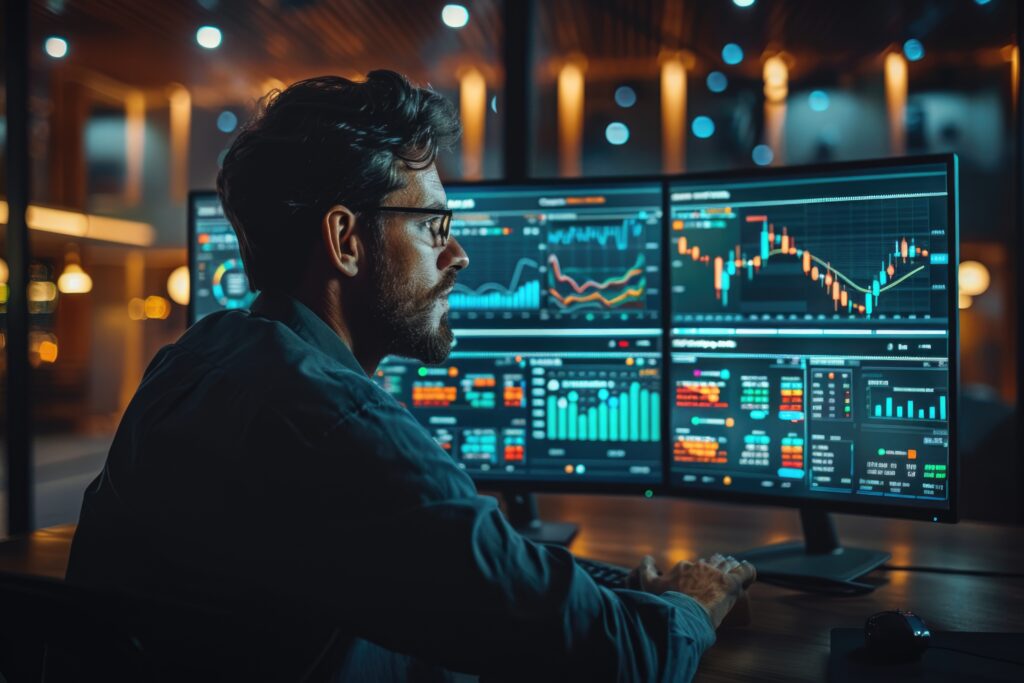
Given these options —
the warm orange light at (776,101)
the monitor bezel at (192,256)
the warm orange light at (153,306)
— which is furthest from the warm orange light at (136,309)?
the monitor bezel at (192,256)

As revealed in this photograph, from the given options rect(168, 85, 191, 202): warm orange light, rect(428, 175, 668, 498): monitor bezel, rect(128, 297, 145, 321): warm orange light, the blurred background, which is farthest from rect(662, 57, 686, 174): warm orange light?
rect(128, 297, 145, 321): warm orange light

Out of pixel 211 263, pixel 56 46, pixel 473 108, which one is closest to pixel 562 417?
pixel 211 263

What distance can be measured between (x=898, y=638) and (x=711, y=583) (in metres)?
0.22

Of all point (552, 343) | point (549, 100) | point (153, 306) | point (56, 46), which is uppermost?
point (549, 100)

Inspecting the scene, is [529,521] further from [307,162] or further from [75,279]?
[75,279]

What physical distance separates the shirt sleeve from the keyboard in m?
0.45

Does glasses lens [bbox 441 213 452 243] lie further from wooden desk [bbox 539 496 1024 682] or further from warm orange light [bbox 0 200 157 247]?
warm orange light [bbox 0 200 157 247]

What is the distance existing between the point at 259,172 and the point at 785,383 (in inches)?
33.8

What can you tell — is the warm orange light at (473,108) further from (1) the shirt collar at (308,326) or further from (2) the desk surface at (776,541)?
(1) the shirt collar at (308,326)

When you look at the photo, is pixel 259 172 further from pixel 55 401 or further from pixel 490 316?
pixel 55 401

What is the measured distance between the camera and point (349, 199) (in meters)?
0.92

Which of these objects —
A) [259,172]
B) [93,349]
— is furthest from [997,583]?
[93,349]

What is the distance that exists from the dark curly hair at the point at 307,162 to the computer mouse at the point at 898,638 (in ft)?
2.49

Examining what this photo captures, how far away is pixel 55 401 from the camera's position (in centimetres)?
958
